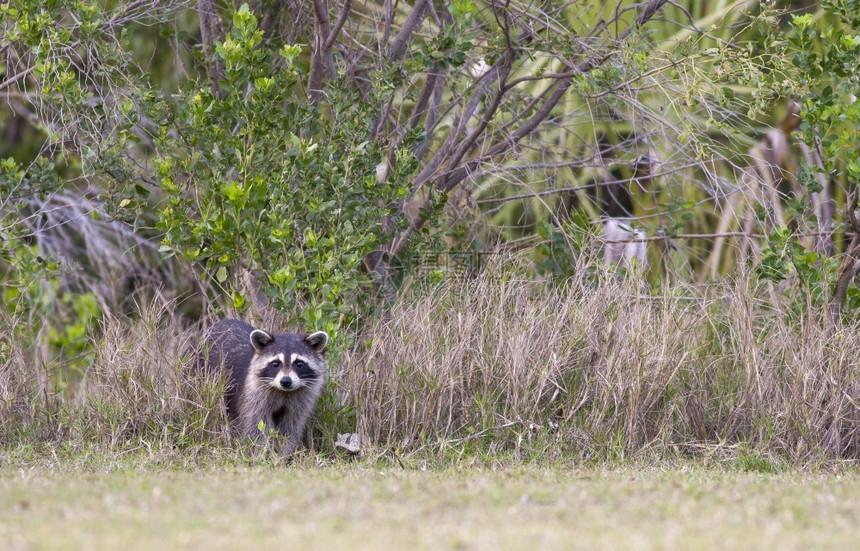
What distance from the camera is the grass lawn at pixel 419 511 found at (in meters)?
4.10

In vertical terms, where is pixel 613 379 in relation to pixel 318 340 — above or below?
below

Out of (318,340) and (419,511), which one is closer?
(419,511)

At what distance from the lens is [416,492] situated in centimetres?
525

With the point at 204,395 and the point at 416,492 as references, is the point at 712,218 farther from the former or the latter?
the point at 416,492

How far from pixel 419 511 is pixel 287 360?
2677mm

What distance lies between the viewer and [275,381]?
712 cm

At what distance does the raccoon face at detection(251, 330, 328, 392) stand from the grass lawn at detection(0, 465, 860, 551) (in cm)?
108

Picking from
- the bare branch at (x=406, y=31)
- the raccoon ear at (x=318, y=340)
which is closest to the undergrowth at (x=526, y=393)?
the raccoon ear at (x=318, y=340)

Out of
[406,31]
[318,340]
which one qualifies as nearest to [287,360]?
[318,340]

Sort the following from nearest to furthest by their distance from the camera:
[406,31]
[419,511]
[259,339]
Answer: [419,511]
[259,339]
[406,31]

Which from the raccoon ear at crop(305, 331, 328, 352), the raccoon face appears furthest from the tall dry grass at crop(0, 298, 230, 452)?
the raccoon ear at crop(305, 331, 328, 352)

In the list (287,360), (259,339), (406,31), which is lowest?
(287,360)

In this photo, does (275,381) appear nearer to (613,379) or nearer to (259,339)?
(259,339)

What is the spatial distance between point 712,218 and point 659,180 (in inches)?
152
